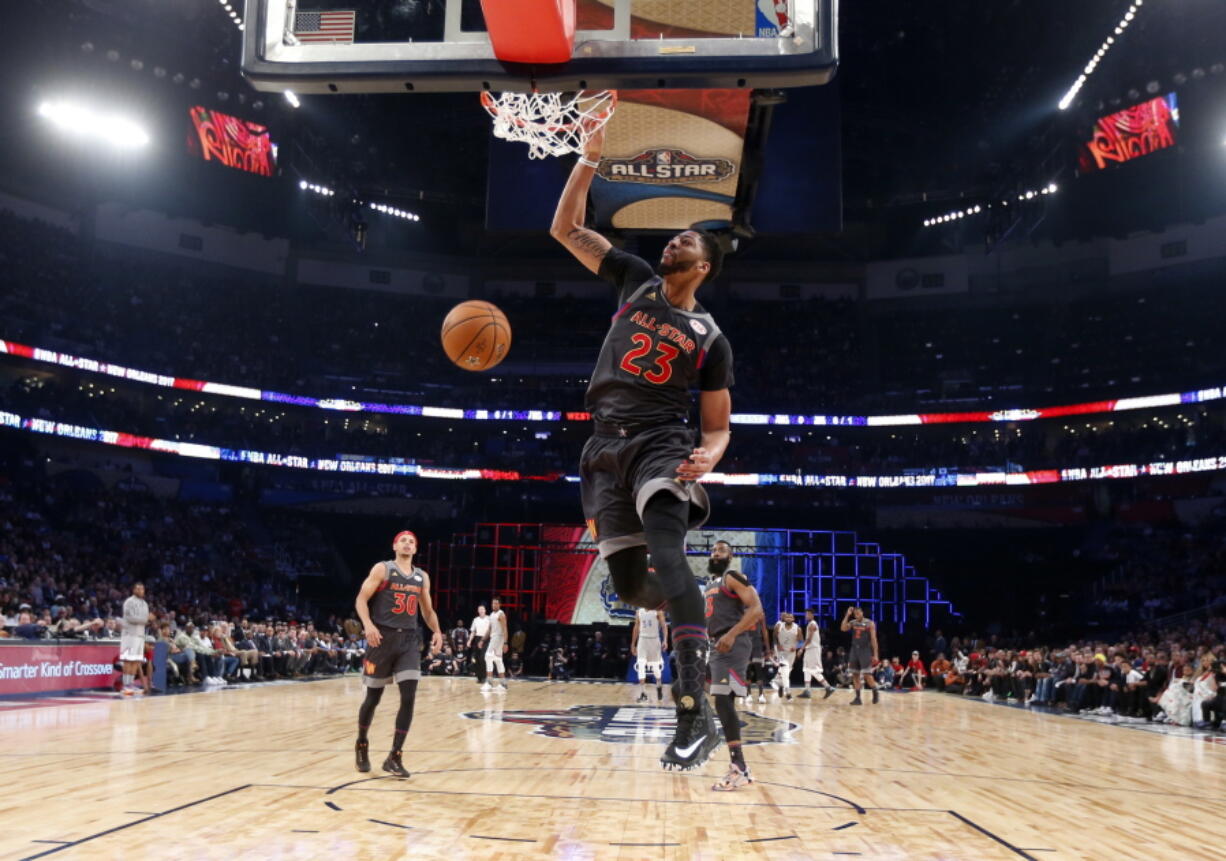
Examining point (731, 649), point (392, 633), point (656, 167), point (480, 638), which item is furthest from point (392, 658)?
point (480, 638)

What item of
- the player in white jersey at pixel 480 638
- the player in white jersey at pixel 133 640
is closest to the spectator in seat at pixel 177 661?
the player in white jersey at pixel 133 640

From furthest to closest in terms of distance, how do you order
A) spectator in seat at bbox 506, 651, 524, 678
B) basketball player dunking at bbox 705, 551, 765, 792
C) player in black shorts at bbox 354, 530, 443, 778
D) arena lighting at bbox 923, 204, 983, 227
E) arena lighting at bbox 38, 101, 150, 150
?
arena lighting at bbox 923, 204, 983, 227
spectator in seat at bbox 506, 651, 524, 678
arena lighting at bbox 38, 101, 150, 150
player in black shorts at bbox 354, 530, 443, 778
basketball player dunking at bbox 705, 551, 765, 792

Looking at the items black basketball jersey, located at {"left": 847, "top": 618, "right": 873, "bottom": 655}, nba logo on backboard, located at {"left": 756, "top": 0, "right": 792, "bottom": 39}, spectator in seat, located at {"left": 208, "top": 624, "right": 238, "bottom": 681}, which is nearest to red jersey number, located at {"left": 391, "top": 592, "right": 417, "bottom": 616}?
nba logo on backboard, located at {"left": 756, "top": 0, "right": 792, "bottom": 39}

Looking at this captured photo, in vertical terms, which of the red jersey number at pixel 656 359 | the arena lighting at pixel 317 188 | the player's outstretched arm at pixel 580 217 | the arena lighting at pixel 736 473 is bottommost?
the red jersey number at pixel 656 359

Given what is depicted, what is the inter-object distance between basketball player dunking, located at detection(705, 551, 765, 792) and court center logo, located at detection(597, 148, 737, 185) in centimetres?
546

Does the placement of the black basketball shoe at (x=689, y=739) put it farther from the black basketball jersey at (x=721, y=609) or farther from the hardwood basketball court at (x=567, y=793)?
the black basketball jersey at (x=721, y=609)

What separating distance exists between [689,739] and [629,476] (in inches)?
39.6

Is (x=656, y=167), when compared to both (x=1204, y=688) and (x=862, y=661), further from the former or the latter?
(x=1204, y=688)

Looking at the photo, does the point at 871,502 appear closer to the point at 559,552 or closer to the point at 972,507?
the point at 972,507

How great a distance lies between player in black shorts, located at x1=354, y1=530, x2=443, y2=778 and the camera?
7.31 metres

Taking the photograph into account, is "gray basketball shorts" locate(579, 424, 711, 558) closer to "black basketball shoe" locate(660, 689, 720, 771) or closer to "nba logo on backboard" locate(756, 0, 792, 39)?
"black basketball shoe" locate(660, 689, 720, 771)

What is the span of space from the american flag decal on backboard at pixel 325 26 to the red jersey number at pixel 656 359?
90.1 inches

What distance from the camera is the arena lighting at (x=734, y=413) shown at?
3142 cm

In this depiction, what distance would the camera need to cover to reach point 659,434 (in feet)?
13.1
